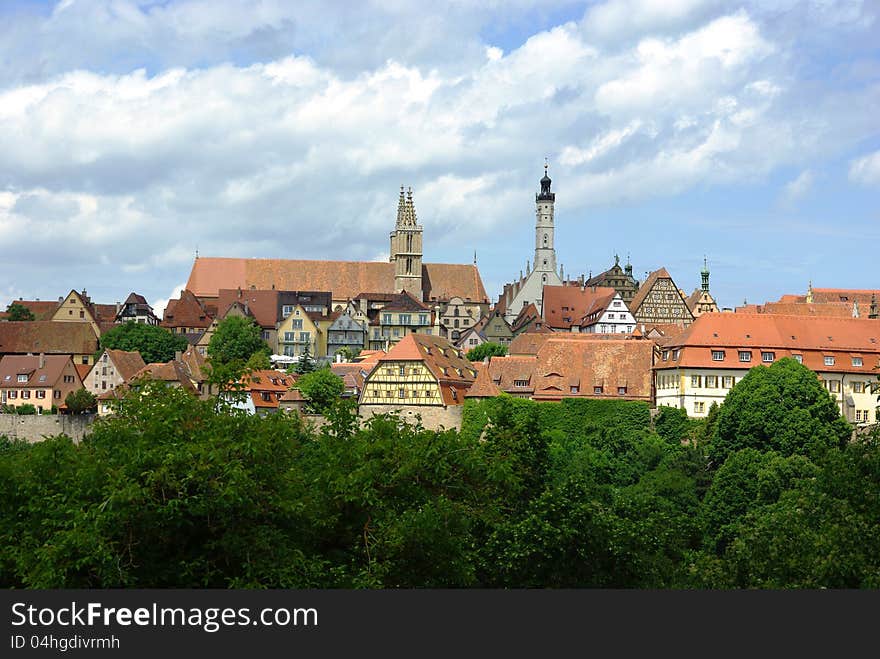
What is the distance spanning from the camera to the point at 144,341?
13050cm

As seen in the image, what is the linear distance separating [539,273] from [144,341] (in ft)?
193

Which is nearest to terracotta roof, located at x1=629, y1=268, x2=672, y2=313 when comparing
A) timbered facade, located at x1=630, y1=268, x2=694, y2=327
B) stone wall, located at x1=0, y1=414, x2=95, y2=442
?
timbered facade, located at x1=630, y1=268, x2=694, y2=327

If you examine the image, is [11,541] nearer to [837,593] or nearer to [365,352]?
[837,593]

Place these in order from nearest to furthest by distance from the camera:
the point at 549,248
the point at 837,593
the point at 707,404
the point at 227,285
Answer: the point at 837,593, the point at 707,404, the point at 227,285, the point at 549,248

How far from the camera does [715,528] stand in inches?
2729

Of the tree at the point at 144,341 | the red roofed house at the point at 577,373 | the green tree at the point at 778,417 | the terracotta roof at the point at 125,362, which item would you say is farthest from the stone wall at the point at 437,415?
the tree at the point at 144,341

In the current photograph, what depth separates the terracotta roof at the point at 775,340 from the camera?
290ft

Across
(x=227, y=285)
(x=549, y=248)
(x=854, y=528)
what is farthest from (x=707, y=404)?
(x=549, y=248)

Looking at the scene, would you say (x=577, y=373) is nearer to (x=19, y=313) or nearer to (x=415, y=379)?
(x=415, y=379)

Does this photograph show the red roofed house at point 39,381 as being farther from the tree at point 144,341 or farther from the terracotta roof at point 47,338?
the tree at point 144,341

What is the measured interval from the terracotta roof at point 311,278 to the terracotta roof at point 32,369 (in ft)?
135

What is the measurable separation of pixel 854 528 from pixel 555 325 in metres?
106

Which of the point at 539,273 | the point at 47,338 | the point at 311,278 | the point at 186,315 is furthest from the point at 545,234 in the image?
the point at 47,338

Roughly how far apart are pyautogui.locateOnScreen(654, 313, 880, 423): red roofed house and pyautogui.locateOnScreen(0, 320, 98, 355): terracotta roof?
57745 mm
